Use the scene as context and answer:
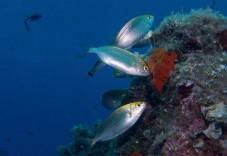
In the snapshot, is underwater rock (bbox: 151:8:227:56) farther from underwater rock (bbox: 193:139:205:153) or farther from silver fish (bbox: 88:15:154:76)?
underwater rock (bbox: 193:139:205:153)

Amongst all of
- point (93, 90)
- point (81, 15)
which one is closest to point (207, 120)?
point (93, 90)

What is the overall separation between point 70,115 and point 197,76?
3989 cm

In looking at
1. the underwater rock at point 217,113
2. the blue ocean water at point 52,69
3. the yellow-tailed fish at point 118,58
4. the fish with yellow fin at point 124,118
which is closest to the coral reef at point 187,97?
the underwater rock at point 217,113

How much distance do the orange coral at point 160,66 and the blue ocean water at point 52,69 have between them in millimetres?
28436

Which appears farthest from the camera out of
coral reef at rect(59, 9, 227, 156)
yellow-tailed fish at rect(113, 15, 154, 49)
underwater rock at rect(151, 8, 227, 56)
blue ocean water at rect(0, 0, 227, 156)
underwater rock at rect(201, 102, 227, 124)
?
blue ocean water at rect(0, 0, 227, 156)

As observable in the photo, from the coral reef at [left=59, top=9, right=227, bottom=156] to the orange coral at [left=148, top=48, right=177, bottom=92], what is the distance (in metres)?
0.08

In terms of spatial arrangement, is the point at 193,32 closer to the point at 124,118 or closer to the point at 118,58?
the point at 118,58

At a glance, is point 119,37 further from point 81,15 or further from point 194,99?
point 81,15

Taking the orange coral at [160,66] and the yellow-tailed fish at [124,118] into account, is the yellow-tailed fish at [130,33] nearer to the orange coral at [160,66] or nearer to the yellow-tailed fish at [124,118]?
the orange coral at [160,66]

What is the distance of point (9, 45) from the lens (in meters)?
61.9

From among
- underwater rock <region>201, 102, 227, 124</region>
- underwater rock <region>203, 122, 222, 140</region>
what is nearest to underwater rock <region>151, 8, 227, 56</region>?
underwater rock <region>201, 102, 227, 124</region>

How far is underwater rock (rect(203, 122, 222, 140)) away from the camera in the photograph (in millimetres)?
4008

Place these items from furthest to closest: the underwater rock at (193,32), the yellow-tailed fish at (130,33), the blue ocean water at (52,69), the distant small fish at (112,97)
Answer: the blue ocean water at (52,69)
the distant small fish at (112,97)
the underwater rock at (193,32)
the yellow-tailed fish at (130,33)

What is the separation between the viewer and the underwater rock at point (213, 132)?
158 inches
